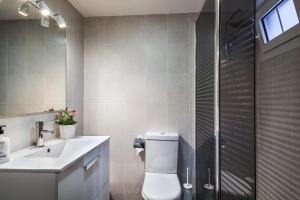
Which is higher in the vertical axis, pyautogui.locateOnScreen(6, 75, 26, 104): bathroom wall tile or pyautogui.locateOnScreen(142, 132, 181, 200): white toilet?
pyautogui.locateOnScreen(6, 75, 26, 104): bathroom wall tile

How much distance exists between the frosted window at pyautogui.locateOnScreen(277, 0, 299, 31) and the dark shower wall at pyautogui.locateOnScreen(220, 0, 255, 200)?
269mm

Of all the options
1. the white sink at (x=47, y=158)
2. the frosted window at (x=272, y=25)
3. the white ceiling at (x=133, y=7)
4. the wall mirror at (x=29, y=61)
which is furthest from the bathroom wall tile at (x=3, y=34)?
the frosted window at (x=272, y=25)

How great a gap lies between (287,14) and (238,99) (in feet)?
2.18

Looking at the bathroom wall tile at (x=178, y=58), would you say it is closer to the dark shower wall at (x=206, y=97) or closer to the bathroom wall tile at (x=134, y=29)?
the dark shower wall at (x=206, y=97)

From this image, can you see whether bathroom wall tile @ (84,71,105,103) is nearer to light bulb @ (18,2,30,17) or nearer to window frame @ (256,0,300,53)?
light bulb @ (18,2,30,17)

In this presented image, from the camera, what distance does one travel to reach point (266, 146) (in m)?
1.42

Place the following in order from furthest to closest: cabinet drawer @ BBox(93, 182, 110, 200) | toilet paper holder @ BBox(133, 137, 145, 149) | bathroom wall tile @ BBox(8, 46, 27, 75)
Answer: toilet paper holder @ BBox(133, 137, 145, 149), cabinet drawer @ BBox(93, 182, 110, 200), bathroom wall tile @ BBox(8, 46, 27, 75)

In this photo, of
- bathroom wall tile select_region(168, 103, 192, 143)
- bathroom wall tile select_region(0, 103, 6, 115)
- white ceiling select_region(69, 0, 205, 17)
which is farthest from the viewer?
bathroom wall tile select_region(168, 103, 192, 143)

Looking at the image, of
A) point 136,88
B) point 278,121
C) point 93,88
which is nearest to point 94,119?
point 93,88

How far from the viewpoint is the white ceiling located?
2.09 meters

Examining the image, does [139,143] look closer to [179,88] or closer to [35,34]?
[179,88]

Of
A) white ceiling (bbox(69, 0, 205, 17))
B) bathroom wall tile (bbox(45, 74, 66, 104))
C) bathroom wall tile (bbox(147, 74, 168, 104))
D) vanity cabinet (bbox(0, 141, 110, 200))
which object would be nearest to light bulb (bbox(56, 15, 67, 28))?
white ceiling (bbox(69, 0, 205, 17))

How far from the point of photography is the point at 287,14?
1243mm

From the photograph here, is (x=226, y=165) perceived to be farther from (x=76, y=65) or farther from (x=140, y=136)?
(x=76, y=65)
